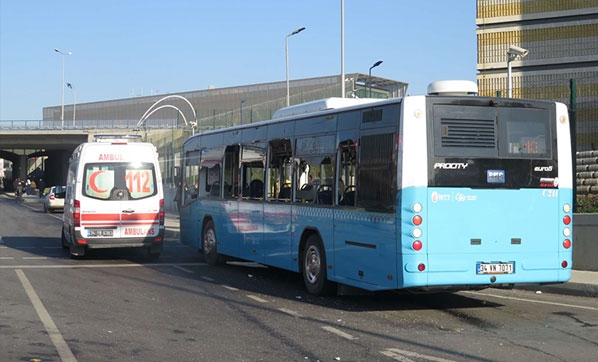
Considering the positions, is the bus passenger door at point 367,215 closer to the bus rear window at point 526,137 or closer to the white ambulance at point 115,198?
the bus rear window at point 526,137

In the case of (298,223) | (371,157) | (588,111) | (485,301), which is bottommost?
(485,301)

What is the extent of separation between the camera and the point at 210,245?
1680 centimetres

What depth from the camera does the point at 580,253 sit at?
14.6m

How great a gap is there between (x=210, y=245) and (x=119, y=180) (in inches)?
103

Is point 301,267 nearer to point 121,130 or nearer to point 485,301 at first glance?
point 485,301

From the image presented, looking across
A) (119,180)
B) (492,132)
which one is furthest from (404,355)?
(119,180)

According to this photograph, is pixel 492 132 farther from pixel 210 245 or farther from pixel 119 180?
pixel 119 180

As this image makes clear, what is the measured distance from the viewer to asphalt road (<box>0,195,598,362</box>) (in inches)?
309

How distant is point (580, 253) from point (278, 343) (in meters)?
8.23

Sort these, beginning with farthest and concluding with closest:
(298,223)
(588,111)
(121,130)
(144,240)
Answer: (121,130) < (144,240) < (588,111) < (298,223)

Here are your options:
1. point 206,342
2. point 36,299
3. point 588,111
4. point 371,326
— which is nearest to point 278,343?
point 206,342

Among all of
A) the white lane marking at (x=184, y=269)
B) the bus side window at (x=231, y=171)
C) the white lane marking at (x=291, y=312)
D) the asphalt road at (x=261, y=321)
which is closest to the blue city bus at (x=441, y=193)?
the asphalt road at (x=261, y=321)

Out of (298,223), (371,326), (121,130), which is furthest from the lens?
(121,130)

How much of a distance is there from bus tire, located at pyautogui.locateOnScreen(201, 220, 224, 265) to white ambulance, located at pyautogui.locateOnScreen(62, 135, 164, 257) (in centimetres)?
118
